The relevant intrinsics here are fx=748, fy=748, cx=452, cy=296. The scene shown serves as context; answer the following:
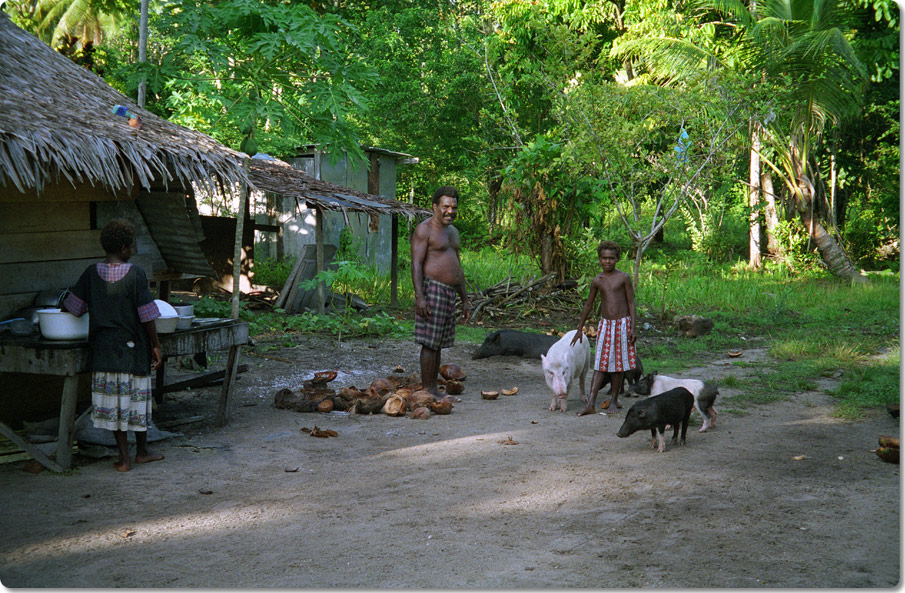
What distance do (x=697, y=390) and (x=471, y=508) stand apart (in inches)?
89.8

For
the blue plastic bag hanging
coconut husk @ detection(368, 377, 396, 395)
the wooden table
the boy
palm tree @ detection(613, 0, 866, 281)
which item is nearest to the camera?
the wooden table

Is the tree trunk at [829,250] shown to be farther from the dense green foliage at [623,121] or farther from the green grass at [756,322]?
the green grass at [756,322]

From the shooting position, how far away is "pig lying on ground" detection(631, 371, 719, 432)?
5.41 meters

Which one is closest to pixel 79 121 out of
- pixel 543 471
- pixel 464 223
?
pixel 543 471

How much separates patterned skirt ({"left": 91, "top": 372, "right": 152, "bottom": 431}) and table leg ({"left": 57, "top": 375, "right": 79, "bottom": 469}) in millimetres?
121

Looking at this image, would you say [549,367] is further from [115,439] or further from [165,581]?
[165,581]

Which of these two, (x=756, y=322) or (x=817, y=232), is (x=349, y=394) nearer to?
(x=756, y=322)

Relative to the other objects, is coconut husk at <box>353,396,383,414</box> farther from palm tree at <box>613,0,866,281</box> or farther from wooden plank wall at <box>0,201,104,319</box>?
palm tree at <box>613,0,866,281</box>

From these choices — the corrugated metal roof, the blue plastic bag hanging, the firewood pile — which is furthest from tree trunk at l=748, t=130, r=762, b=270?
the corrugated metal roof

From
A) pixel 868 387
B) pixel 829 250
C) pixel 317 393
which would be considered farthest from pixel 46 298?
pixel 829 250

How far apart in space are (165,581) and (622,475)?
252 cm

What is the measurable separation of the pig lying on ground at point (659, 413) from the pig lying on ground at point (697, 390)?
0.39 meters

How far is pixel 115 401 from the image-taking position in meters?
4.60

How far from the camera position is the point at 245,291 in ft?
42.8
